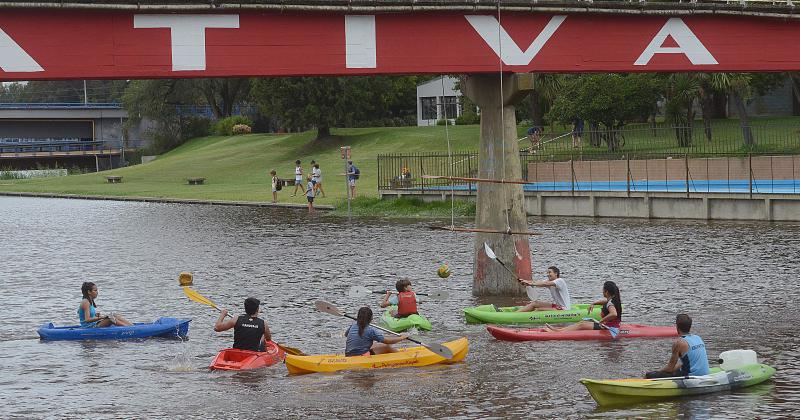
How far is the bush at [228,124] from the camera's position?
341ft

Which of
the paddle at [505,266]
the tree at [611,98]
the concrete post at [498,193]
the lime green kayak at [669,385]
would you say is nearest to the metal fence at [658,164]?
the tree at [611,98]

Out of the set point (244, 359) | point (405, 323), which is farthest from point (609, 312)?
point (244, 359)

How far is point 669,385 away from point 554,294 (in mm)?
7218

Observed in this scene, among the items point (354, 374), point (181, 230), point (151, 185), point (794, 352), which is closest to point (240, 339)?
point (354, 374)

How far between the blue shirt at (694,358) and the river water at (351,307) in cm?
43

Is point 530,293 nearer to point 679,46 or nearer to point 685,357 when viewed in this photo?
point 679,46

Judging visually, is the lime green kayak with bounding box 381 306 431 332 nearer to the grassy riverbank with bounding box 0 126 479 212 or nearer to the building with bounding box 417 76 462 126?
the grassy riverbank with bounding box 0 126 479 212

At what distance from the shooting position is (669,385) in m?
18.2

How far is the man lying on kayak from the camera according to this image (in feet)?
82.6

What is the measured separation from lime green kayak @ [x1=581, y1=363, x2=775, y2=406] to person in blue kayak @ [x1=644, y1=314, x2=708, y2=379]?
127 millimetres

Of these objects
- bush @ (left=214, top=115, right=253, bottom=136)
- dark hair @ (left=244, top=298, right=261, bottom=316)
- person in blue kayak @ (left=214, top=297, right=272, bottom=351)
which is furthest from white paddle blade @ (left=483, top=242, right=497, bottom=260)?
bush @ (left=214, top=115, right=253, bottom=136)

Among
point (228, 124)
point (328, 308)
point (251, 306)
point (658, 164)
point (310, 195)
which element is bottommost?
point (328, 308)

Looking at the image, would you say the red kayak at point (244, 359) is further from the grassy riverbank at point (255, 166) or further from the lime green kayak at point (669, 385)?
the grassy riverbank at point (255, 166)

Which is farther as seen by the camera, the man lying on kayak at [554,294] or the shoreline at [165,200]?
the shoreline at [165,200]
